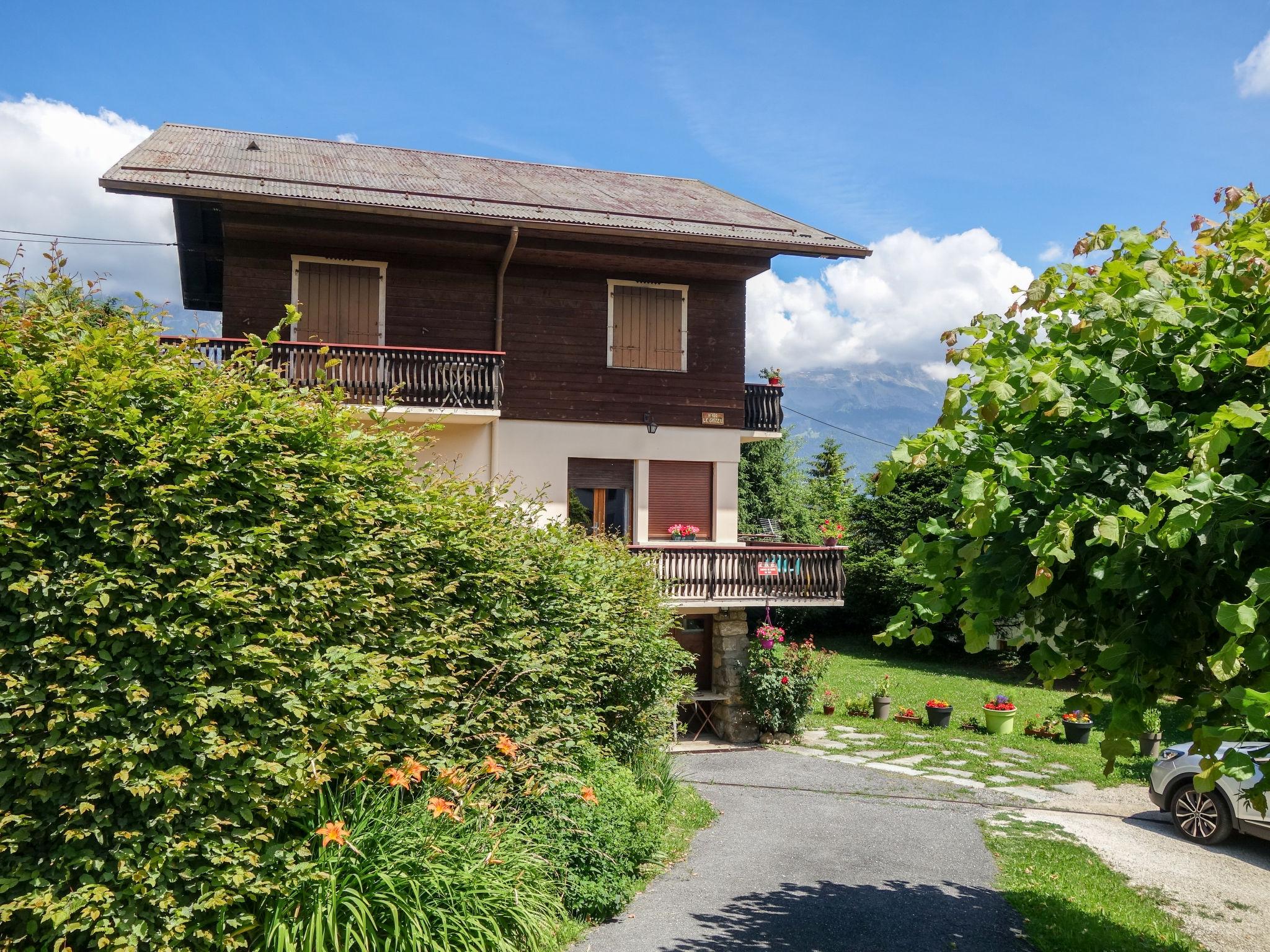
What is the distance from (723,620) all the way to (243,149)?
42.8 ft

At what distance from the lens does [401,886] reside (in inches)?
234

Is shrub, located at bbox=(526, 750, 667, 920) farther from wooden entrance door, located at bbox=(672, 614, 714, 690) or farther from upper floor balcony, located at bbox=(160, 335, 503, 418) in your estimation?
wooden entrance door, located at bbox=(672, 614, 714, 690)

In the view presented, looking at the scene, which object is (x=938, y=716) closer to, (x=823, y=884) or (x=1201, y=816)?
(x=1201, y=816)

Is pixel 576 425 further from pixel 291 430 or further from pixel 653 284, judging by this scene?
pixel 291 430

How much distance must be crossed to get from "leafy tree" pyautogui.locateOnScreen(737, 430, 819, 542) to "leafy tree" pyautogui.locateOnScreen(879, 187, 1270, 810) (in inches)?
1231

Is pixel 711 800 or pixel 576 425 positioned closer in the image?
pixel 711 800

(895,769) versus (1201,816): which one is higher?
(1201,816)

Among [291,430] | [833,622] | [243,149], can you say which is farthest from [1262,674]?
[833,622]

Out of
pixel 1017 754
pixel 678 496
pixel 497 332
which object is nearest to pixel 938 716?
pixel 1017 754

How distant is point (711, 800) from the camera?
13016 millimetres

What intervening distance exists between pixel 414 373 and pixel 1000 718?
13734 mm

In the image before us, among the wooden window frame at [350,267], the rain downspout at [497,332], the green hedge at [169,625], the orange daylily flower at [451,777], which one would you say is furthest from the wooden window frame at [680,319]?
the orange daylily flower at [451,777]

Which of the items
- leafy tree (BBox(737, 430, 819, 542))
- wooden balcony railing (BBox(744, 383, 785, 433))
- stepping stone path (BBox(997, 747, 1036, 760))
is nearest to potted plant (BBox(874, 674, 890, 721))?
stepping stone path (BBox(997, 747, 1036, 760))

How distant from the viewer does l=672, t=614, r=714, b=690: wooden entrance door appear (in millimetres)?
19062
